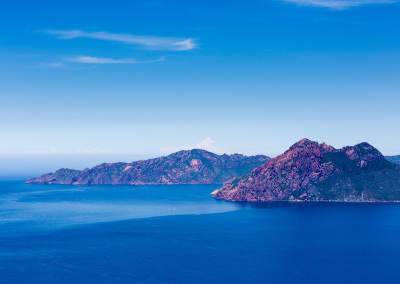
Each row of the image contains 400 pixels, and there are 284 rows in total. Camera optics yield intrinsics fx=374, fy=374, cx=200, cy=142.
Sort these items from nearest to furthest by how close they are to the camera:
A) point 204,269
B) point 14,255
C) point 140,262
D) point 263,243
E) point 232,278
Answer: point 232,278 → point 204,269 → point 140,262 → point 14,255 → point 263,243

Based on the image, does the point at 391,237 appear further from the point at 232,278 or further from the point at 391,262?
the point at 232,278

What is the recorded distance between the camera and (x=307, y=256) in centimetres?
15362

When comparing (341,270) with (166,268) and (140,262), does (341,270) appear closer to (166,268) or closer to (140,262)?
(166,268)

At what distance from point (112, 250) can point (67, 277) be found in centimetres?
3626

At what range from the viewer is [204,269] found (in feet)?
452

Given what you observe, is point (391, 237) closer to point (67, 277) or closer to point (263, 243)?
point (263, 243)

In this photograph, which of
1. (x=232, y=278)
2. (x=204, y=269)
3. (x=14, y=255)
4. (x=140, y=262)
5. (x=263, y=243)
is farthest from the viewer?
(x=263, y=243)

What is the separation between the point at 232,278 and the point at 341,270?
40708mm

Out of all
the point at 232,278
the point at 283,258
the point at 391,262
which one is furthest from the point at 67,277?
the point at 391,262

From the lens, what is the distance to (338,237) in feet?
617

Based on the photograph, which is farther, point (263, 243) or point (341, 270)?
point (263, 243)

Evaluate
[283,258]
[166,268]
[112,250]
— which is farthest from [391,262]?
[112,250]

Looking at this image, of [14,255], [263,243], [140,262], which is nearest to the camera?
[140,262]

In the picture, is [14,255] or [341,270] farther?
[14,255]
